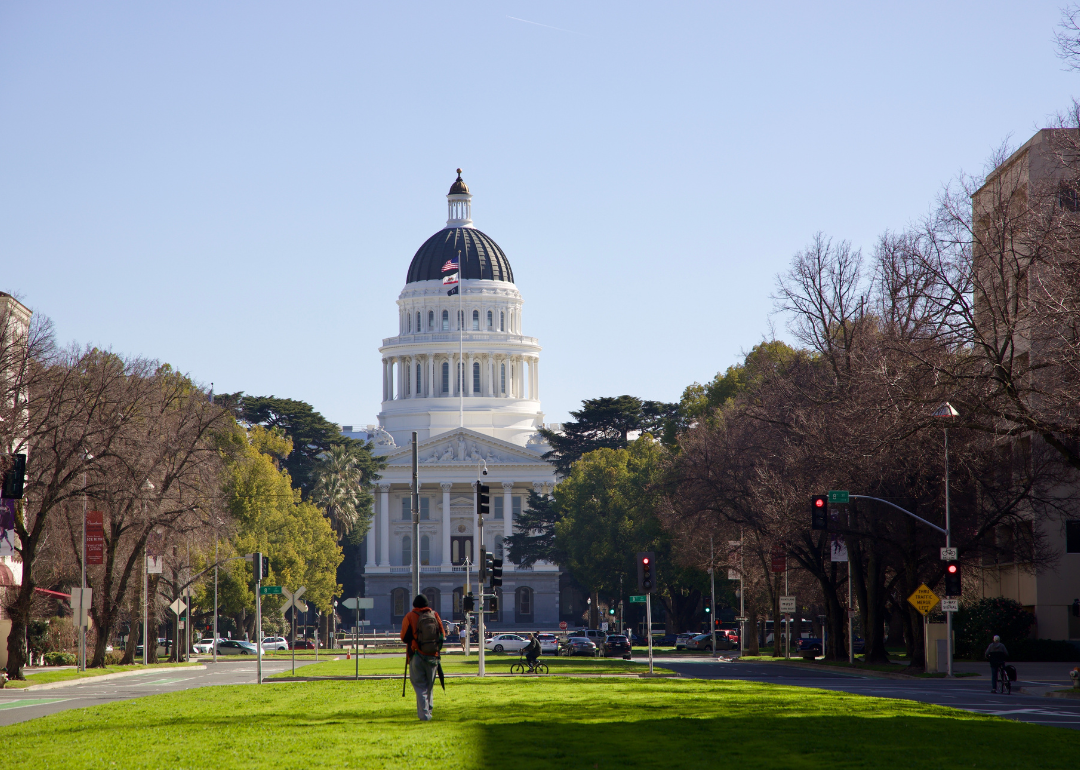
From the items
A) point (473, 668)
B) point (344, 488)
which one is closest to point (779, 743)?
point (473, 668)

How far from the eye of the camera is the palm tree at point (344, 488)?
99.3 meters

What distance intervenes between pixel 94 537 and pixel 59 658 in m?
13.0

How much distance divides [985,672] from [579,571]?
44750 mm

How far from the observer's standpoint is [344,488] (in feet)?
332

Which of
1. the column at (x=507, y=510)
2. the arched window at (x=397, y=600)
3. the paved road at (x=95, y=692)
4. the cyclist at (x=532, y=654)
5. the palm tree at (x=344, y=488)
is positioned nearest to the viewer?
the paved road at (x=95, y=692)

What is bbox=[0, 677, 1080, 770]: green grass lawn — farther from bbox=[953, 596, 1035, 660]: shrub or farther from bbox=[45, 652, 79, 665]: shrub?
bbox=[45, 652, 79, 665]: shrub

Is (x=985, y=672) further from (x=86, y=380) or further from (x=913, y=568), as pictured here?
(x=86, y=380)

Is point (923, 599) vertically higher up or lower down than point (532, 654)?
higher up

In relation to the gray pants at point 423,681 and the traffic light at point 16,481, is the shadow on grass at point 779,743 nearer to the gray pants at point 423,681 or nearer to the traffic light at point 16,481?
the gray pants at point 423,681

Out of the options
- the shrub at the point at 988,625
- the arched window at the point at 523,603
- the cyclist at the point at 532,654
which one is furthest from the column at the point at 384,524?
the cyclist at the point at 532,654

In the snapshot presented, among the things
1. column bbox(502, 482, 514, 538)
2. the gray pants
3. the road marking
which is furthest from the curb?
column bbox(502, 482, 514, 538)

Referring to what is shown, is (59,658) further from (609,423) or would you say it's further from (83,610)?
(609,423)

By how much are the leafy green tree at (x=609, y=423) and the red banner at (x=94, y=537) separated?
68.1 meters

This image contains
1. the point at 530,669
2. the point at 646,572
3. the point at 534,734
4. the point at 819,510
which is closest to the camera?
the point at 534,734
